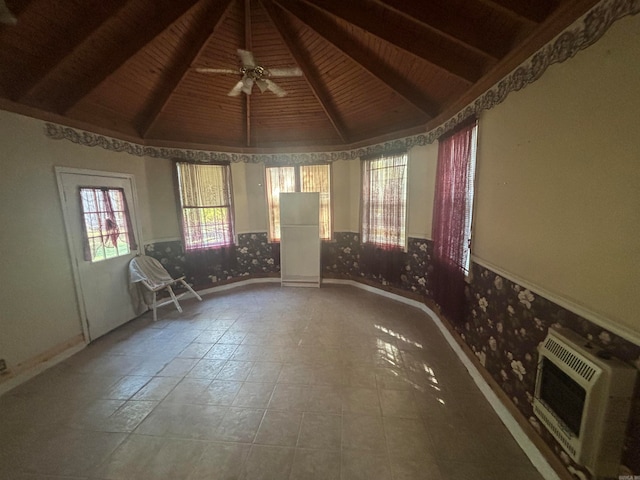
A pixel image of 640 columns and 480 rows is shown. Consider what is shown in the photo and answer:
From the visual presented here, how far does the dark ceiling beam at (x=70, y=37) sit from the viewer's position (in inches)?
74.5

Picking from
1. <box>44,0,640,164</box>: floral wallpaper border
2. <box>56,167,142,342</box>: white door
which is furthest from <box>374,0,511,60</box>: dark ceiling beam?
<box>56,167,142,342</box>: white door

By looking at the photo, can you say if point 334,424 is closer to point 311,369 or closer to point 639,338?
point 311,369

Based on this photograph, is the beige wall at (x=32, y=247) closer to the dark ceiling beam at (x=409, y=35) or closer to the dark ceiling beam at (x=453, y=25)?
the dark ceiling beam at (x=409, y=35)

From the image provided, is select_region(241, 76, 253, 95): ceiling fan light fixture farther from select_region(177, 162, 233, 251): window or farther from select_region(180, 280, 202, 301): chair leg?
select_region(180, 280, 202, 301): chair leg

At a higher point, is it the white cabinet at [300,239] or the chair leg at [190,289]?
the white cabinet at [300,239]

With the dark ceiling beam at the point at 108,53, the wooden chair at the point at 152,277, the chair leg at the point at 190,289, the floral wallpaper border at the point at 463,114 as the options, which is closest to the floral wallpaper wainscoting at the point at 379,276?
the floral wallpaper border at the point at 463,114

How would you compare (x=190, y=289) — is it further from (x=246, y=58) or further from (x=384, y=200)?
(x=384, y=200)

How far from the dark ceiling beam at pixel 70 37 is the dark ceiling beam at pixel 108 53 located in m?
0.05

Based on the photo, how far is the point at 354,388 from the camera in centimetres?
209

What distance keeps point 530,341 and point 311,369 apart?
1.74 metres

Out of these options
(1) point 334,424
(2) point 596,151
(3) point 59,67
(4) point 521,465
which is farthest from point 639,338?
(3) point 59,67

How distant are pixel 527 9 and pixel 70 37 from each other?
3.47 m

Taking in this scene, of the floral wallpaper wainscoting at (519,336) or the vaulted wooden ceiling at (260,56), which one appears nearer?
the floral wallpaper wainscoting at (519,336)

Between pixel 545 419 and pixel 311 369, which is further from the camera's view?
pixel 311 369
